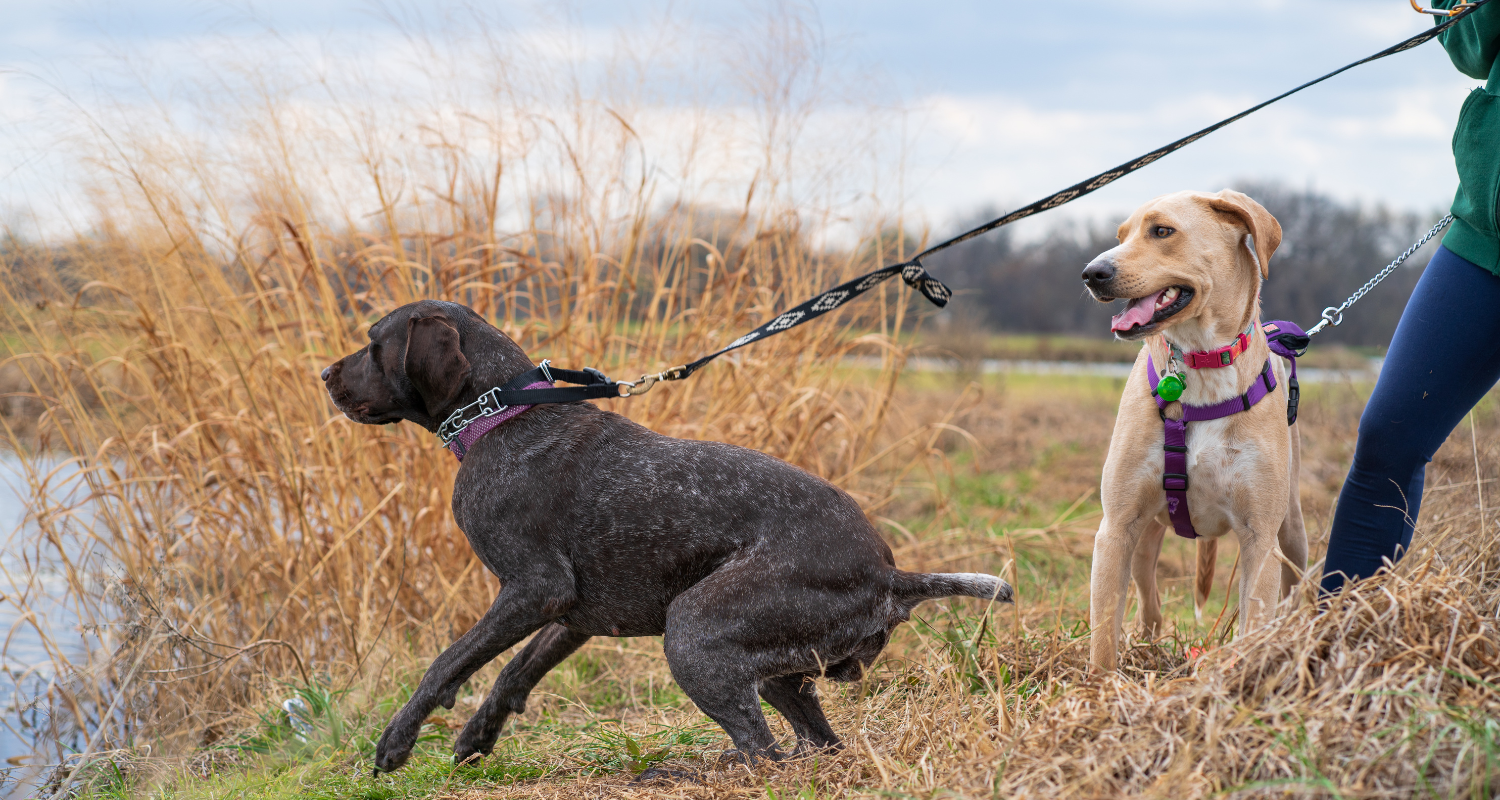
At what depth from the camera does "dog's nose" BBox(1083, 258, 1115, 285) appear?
2.59 metres

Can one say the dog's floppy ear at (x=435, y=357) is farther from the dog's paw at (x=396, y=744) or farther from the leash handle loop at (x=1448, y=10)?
the leash handle loop at (x=1448, y=10)

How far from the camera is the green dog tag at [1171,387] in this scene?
2723 millimetres

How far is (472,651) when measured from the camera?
9.12 ft

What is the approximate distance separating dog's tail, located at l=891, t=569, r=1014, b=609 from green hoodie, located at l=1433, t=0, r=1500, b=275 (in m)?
1.49

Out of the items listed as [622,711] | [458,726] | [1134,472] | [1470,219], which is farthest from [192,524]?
[1470,219]

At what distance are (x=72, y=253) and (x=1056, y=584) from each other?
5.10 m

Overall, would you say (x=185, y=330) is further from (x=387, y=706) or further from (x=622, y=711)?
(x=622, y=711)

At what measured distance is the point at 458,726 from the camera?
3.69m

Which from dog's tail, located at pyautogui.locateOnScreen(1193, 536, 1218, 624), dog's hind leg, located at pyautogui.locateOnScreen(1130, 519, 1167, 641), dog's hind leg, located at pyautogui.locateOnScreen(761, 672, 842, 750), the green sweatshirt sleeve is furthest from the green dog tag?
dog's hind leg, located at pyautogui.locateOnScreen(761, 672, 842, 750)

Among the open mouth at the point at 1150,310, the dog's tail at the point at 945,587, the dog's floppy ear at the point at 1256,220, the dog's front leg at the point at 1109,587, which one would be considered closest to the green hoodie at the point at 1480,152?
the dog's floppy ear at the point at 1256,220

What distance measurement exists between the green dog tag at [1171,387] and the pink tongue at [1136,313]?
0.66 ft

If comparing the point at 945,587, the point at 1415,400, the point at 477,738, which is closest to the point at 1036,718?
the point at 945,587

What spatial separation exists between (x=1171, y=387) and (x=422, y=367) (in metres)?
2.06

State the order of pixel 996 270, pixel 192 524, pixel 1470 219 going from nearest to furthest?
pixel 1470 219, pixel 192 524, pixel 996 270
